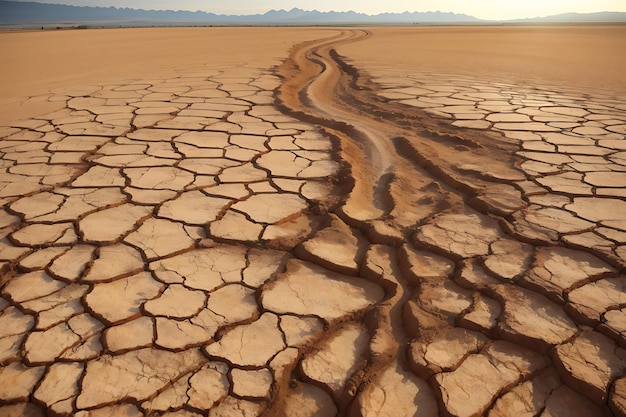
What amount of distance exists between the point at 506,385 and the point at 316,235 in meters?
0.85

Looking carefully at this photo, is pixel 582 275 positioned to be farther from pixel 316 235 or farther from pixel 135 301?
pixel 135 301

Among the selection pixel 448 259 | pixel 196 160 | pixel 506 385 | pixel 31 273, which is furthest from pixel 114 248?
pixel 506 385

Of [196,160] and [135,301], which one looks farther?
[196,160]

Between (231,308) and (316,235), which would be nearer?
(231,308)

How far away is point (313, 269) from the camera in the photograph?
1535 millimetres

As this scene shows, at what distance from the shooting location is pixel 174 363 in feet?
3.69

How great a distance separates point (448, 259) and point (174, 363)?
92 cm

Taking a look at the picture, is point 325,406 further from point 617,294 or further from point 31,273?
point 31,273

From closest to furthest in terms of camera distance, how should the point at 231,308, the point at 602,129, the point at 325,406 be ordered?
the point at 325,406 → the point at 231,308 → the point at 602,129

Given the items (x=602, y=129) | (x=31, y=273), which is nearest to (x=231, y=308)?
(x=31, y=273)

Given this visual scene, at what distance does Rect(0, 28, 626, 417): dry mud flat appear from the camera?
1058 millimetres

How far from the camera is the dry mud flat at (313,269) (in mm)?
1058

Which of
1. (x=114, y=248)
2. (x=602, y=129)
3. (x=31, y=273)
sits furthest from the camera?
(x=602, y=129)

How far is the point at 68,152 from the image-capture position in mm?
2561
